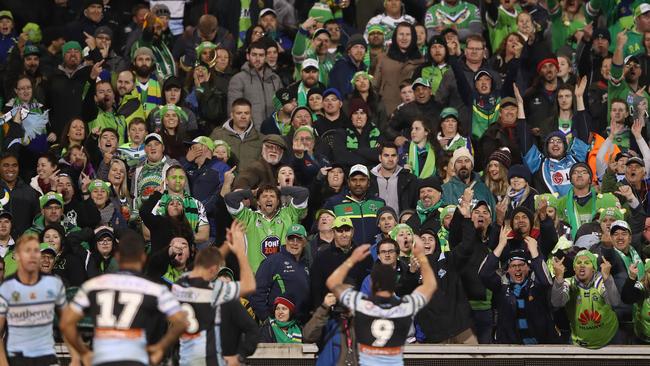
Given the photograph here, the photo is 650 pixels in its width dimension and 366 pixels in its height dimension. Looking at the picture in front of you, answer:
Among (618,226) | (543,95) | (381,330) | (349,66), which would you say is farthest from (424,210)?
(381,330)

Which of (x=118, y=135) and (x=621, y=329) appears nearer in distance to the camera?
(x=621, y=329)

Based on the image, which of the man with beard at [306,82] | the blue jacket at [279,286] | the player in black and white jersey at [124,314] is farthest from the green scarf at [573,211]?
the player in black and white jersey at [124,314]

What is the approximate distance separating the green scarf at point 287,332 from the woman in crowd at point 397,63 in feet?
18.4

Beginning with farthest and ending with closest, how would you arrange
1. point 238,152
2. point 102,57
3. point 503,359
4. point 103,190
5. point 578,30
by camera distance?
1. point 578,30
2. point 102,57
3. point 238,152
4. point 103,190
5. point 503,359

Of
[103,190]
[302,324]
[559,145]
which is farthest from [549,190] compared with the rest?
[103,190]

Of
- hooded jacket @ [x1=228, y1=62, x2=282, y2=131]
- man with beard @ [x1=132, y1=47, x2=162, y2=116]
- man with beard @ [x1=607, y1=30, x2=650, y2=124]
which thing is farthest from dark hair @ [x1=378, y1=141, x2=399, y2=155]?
man with beard @ [x1=607, y1=30, x2=650, y2=124]

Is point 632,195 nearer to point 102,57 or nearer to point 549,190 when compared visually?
point 549,190

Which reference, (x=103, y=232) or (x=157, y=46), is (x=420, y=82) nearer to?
(x=157, y=46)

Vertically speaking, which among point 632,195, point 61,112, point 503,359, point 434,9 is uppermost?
point 434,9

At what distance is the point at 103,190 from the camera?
19766 millimetres

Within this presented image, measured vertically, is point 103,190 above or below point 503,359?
above

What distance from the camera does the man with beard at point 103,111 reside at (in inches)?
857

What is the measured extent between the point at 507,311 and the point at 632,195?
9.98 ft

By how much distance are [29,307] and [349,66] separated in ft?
30.6
